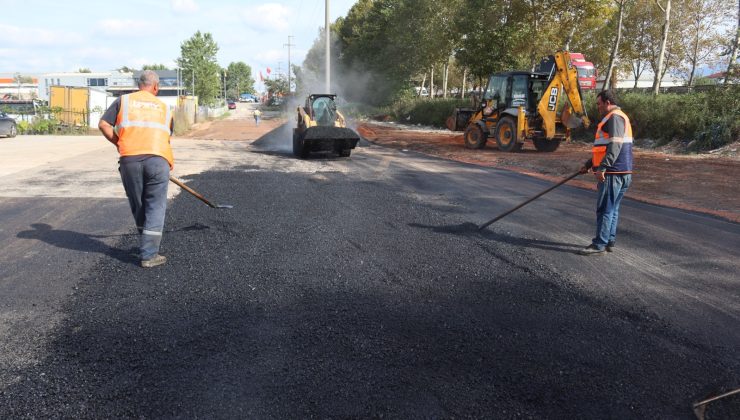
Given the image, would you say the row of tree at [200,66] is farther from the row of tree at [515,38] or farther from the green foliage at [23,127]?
the green foliage at [23,127]

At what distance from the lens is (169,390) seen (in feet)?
9.03

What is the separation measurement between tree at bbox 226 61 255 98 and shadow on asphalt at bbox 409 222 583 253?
120 meters

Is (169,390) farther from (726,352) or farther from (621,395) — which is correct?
(726,352)

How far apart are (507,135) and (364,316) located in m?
13.4

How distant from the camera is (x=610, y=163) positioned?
5.31 m

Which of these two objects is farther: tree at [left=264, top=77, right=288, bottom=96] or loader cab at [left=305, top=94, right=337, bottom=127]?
tree at [left=264, top=77, right=288, bottom=96]

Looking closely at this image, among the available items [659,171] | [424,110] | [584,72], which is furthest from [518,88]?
[424,110]

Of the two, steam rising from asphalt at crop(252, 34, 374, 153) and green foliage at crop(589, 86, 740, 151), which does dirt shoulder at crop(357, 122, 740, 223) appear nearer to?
green foliage at crop(589, 86, 740, 151)

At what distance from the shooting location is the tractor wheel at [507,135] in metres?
15.6

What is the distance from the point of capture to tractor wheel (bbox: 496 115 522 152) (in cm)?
1555

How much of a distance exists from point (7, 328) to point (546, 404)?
357 cm

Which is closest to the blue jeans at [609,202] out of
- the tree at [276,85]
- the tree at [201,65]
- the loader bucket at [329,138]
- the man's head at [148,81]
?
the man's head at [148,81]

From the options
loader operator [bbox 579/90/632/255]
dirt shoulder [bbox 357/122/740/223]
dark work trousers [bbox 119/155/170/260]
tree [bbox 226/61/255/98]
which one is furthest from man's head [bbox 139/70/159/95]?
tree [bbox 226/61/255/98]

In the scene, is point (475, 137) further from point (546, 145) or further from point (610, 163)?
point (610, 163)
